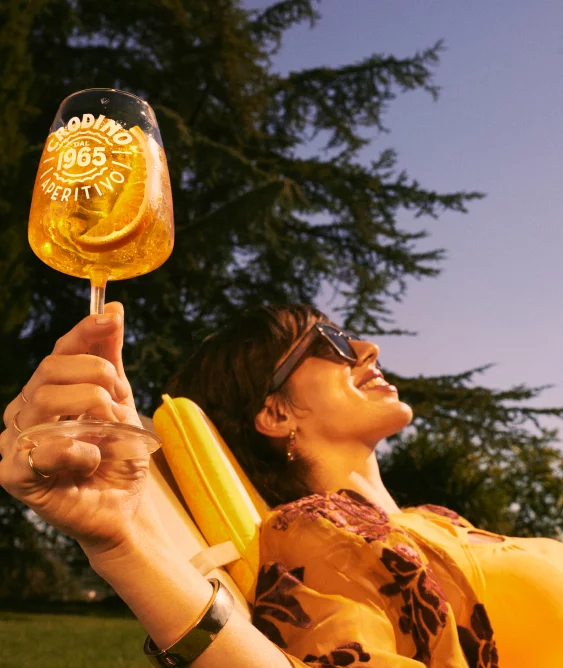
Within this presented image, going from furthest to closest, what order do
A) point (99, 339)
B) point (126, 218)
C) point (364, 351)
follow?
point (364, 351) < point (126, 218) < point (99, 339)

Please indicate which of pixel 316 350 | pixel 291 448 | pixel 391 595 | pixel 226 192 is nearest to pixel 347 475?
pixel 291 448

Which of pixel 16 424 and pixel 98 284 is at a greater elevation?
pixel 98 284

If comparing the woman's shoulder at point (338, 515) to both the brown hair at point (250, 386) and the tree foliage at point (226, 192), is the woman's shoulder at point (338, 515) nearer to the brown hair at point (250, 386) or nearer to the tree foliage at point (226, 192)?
the brown hair at point (250, 386)

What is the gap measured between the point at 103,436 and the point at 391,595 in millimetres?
1012

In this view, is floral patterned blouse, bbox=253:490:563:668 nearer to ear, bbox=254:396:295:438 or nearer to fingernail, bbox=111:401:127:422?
ear, bbox=254:396:295:438

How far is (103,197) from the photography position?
121cm

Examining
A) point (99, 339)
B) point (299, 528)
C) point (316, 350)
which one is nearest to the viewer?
point (99, 339)

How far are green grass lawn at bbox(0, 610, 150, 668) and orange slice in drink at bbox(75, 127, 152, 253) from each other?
3900 millimetres

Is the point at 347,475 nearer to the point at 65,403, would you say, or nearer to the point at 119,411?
the point at 119,411

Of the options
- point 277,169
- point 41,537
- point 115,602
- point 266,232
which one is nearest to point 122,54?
point 277,169

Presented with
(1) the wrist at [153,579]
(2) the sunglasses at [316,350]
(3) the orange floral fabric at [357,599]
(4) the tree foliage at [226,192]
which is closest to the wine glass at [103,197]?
(1) the wrist at [153,579]

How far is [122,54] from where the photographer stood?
13.0 meters

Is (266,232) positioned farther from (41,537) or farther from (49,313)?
(41,537)

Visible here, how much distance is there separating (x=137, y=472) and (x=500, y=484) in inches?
399
